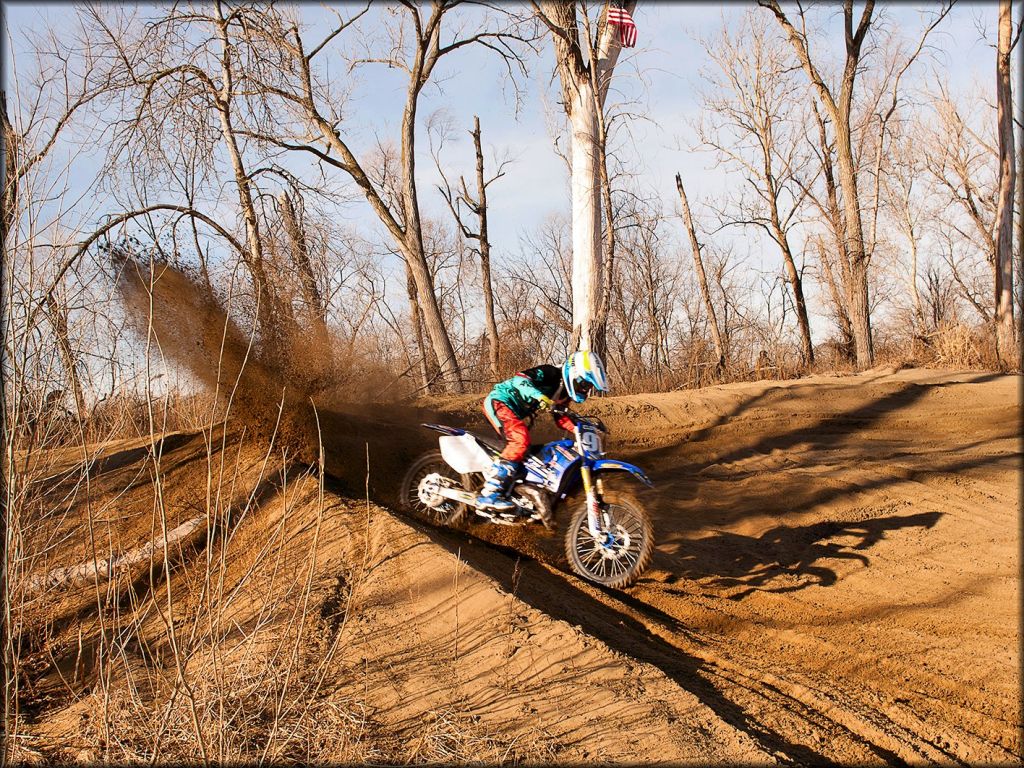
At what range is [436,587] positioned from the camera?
6238 mm

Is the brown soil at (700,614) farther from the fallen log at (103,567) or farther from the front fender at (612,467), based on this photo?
the front fender at (612,467)

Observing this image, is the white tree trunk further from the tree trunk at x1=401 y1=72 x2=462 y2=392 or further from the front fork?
the front fork

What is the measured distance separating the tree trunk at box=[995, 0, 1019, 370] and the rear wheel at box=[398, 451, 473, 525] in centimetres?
1762

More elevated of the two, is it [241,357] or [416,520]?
[241,357]

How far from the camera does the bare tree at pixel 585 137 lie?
13.3 metres

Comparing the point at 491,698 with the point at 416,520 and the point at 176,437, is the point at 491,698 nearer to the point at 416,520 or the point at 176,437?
the point at 416,520

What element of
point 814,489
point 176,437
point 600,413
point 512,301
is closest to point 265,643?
point 176,437

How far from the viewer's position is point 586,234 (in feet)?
43.8

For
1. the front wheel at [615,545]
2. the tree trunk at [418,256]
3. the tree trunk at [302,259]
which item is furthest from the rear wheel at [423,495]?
the tree trunk at [418,256]

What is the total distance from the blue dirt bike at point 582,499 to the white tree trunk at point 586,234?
5316 millimetres

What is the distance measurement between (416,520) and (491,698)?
3743 mm

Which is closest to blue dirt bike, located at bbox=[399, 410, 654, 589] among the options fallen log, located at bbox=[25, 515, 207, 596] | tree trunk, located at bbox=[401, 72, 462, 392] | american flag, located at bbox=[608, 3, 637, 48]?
fallen log, located at bbox=[25, 515, 207, 596]

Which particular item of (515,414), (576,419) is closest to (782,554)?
(576,419)

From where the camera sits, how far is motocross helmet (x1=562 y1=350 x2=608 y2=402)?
7066 mm
